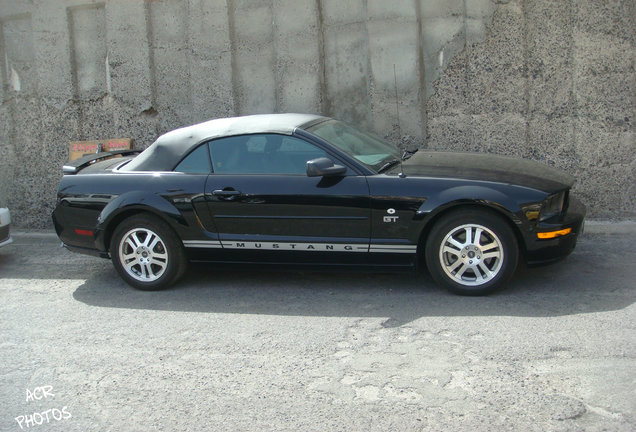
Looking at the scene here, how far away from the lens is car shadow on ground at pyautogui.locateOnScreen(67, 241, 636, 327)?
5.04 m

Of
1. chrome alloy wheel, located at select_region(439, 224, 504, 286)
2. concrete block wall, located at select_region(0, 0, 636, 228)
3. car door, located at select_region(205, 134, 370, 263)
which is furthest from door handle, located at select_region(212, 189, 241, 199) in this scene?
concrete block wall, located at select_region(0, 0, 636, 228)

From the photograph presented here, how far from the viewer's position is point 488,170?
18.2 ft

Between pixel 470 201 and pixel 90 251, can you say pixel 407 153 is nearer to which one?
pixel 470 201

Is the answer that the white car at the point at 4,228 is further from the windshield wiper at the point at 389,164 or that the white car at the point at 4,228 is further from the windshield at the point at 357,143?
the windshield wiper at the point at 389,164

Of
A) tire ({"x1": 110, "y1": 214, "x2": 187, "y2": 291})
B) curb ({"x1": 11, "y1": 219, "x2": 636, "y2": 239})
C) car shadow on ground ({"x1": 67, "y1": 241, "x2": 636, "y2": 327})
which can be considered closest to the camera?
car shadow on ground ({"x1": 67, "y1": 241, "x2": 636, "y2": 327})

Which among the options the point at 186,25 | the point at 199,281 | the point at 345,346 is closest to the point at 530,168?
the point at 345,346

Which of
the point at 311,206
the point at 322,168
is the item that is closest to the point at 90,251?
the point at 311,206

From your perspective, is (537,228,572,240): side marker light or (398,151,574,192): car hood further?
(398,151,574,192): car hood

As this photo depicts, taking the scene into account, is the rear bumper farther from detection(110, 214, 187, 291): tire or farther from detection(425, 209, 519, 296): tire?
detection(425, 209, 519, 296): tire

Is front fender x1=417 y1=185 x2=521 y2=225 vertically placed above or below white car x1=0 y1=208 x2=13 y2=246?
above

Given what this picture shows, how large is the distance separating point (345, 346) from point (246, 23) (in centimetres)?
498

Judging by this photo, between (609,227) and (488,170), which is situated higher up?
(488,170)

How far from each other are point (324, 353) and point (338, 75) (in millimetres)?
4378

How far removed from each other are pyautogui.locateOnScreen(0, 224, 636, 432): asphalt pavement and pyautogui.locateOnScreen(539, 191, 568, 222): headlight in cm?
63
